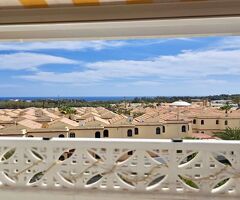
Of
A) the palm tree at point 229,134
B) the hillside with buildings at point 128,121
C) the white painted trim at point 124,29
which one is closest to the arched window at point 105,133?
the hillside with buildings at point 128,121

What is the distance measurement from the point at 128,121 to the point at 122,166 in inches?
18.9

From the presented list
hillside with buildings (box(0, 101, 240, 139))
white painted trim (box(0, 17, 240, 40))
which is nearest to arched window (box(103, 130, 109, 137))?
hillside with buildings (box(0, 101, 240, 139))

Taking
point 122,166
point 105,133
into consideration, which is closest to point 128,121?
point 105,133

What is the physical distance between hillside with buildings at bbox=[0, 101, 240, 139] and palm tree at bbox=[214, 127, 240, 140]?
5 cm

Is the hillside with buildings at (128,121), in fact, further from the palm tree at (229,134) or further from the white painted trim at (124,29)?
the white painted trim at (124,29)

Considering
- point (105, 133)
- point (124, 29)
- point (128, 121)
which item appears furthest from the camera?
point (105, 133)

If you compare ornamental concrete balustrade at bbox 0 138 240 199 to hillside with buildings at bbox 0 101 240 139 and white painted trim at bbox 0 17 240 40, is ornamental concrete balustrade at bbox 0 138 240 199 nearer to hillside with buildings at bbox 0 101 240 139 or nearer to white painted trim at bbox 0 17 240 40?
hillside with buildings at bbox 0 101 240 139

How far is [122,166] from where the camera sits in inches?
142

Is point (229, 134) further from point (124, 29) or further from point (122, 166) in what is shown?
point (124, 29)

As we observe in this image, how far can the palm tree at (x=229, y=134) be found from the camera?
3576 millimetres

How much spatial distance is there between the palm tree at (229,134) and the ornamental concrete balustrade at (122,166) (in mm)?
118

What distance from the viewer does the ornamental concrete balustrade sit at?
3496 mm

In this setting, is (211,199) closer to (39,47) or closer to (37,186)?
(37,186)

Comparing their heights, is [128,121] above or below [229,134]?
above
